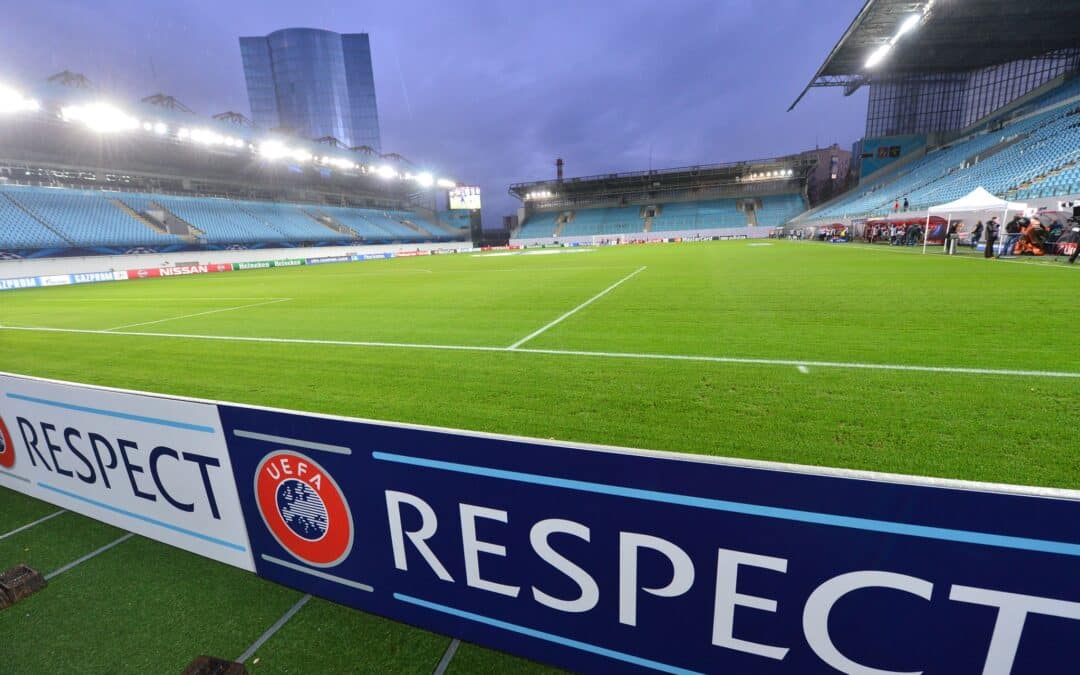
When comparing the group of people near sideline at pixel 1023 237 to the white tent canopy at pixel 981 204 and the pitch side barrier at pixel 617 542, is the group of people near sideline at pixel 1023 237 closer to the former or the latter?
the white tent canopy at pixel 981 204

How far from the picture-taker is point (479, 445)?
160 cm

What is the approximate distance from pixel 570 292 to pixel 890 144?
192ft

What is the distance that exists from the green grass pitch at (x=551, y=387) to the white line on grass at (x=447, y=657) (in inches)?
1.1

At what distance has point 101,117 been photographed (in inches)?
1219

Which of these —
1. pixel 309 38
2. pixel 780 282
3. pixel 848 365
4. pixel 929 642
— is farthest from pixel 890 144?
pixel 309 38

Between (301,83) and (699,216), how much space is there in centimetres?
8049

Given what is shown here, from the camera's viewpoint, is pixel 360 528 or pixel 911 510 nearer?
pixel 911 510

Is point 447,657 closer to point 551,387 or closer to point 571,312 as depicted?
point 551,387

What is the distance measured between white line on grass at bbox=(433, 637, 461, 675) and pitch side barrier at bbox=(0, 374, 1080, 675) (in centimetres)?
6

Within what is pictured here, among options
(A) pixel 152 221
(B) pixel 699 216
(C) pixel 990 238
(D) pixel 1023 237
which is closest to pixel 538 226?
(B) pixel 699 216

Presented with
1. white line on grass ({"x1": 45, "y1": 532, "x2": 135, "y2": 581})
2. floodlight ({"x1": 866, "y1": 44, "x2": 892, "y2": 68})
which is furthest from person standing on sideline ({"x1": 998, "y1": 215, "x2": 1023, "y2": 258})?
floodlight ({"x1": 866, "y1": 44, "x2": 892, "y2": 68})

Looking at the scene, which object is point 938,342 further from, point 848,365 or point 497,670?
point 497,670

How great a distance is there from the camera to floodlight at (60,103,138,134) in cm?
2992

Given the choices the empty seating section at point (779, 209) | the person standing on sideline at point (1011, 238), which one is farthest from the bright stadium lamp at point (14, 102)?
the empty seating section at point (779, 209)
